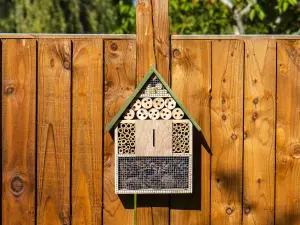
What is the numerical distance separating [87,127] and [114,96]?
194 millimetres

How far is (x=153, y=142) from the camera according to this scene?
2654 millimetres

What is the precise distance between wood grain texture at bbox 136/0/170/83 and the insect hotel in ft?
0.32

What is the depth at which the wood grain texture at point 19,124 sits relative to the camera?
9.07ft

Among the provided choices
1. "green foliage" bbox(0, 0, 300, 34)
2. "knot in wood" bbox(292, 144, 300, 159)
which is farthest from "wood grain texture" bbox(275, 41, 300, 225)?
"green foliage" bbox(0, 0, 300, 34)

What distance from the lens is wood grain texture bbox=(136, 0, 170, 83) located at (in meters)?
2.77

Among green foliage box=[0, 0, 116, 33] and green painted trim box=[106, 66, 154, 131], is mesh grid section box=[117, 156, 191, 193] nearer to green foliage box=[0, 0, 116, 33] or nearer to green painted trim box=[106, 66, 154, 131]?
green painted trim box=[106, 66, 154, 131]

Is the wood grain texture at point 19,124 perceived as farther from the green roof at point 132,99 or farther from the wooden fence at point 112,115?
the green roof at point 132,99

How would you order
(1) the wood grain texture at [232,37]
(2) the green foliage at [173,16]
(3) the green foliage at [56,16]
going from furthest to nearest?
(3) the green foliage at [56,16]
(2) the green foliage at [173,16]
(1) the wood grain texture at [232,37]

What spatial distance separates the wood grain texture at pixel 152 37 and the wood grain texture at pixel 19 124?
506mm

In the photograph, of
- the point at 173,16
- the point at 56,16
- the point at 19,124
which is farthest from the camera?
the point at 56,16

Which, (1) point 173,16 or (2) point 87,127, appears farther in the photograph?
(1) point 173,16

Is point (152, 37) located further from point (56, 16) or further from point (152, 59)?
point (56, 16)

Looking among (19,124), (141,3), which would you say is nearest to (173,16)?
(141,3)

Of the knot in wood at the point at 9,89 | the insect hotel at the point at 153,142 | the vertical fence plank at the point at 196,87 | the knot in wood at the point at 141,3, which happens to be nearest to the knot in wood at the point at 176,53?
the vertical fence plank at the point at 196,87
